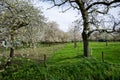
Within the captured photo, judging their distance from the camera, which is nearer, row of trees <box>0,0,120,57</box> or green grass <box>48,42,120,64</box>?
row of trees <box>0,0,120,57</box>

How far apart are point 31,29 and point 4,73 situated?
488cm

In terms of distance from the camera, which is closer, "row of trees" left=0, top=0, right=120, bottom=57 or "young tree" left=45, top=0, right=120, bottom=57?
"row of trees" left=0, top=0, right=120, bottom=57

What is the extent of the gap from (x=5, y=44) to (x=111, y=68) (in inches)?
460

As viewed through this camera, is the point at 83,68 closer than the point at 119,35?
Yes

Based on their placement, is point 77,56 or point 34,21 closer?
point 34,21

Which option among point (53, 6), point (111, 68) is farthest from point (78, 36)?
point (111, 68)

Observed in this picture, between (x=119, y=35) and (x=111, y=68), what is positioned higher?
(x=119, y=35)

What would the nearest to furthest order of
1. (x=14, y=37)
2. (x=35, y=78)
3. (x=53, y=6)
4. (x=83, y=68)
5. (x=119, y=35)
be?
(x=14, y=37) → (x=35, y=78) → (x=83, y=68) → (x=119, y=35) → (x=53, y=6)

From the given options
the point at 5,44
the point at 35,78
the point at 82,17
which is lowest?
the point at 35,78

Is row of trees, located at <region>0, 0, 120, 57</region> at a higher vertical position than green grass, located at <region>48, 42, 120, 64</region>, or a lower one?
higher

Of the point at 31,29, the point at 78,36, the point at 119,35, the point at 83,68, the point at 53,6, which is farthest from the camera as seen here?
the point at 78,36

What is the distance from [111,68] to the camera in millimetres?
19031

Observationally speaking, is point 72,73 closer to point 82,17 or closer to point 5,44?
point 5,44

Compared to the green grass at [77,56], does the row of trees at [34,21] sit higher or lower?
higher
